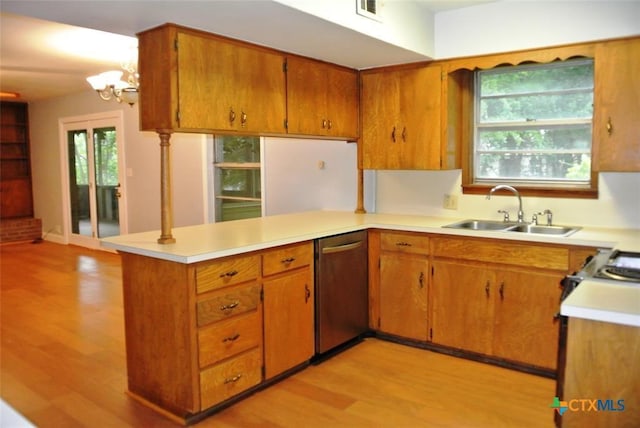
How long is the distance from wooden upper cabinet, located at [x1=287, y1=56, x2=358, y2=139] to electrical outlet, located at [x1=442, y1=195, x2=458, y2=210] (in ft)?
2.88

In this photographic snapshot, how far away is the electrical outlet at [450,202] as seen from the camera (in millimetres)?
3977

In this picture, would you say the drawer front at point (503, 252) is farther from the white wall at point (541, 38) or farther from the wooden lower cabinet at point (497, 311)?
the white wall at point (541, 38)

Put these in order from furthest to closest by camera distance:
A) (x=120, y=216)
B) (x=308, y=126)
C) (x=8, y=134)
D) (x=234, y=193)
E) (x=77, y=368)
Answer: (x=8, y=134) < (x=120, y=216) < (x=234, y=193) < (x=308, y=126) < (x=77, y=368)

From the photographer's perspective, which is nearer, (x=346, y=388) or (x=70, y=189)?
(x=346, y=388)

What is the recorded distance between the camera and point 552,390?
9.77 ft

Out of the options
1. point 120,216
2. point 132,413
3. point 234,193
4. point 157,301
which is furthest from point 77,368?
point 120,216

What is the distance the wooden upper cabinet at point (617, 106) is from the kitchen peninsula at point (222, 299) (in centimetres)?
46

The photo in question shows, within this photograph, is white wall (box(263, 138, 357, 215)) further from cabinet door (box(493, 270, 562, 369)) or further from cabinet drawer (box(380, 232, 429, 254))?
cabinet door (box(493, 270, 562, 369))

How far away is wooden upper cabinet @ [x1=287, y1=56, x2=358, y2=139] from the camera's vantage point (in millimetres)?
3520

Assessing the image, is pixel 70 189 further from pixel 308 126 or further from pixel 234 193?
pixel 308 126

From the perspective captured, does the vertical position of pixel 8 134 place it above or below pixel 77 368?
above

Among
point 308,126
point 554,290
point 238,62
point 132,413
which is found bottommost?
point 132,413

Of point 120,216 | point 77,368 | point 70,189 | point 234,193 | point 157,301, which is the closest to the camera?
point 157,301

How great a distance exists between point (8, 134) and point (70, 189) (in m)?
1.75
